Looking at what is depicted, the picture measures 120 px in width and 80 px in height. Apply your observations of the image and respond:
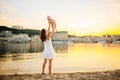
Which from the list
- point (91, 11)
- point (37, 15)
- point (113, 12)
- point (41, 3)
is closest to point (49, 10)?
point (41, 3)

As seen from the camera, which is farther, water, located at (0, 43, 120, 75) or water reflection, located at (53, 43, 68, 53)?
water reflection, located at (53, 43, 68, 53)

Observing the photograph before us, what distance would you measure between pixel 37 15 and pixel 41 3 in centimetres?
111

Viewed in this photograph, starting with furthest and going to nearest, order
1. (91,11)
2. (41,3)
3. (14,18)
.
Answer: (14,18)
(91,11)
(41,3)

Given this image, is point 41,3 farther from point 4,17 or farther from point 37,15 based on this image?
point 4,17

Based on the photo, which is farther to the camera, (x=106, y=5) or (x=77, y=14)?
(x=77, y=14)

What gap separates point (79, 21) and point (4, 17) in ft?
7.53

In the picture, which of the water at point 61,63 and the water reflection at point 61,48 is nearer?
the water at point 61,63

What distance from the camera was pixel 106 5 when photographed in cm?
845

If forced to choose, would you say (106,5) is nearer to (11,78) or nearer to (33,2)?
(33,2)

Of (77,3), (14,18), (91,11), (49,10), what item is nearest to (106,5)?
(91,11)

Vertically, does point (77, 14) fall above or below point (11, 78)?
above

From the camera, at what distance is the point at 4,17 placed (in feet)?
29.7

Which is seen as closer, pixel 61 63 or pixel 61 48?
pixel 61 63

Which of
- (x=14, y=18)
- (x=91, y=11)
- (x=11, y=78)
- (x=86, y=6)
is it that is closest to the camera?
(x=11, y=78)
